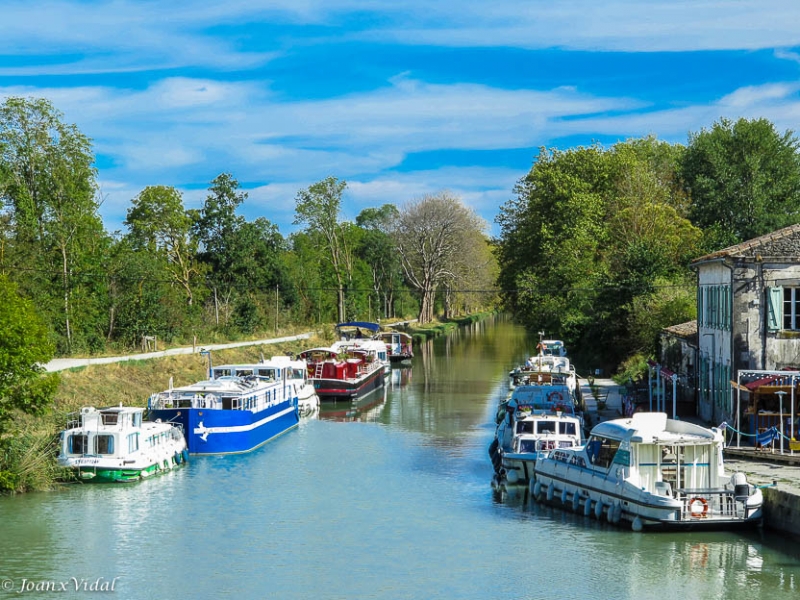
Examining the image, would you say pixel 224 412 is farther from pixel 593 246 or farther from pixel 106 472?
pixel 593 246

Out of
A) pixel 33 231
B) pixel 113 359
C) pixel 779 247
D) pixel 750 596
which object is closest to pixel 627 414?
pixel 779 247

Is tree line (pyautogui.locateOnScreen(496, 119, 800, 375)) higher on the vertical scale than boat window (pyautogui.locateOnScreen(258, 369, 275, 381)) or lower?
higher

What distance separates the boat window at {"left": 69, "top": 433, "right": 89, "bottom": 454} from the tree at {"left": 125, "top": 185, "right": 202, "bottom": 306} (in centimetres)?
4523

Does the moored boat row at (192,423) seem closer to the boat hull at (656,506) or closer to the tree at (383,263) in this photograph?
the boat hull at (656,506)

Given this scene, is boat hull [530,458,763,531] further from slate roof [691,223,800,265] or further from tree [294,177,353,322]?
tree [294,177,353,322]

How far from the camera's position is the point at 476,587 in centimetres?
2130

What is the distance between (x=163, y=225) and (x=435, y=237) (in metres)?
36.8

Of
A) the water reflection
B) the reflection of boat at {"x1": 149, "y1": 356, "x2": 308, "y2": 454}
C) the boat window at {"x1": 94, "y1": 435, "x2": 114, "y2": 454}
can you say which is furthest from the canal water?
the water reflection

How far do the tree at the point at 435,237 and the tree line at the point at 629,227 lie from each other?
21077 mm

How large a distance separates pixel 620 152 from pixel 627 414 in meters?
47.8

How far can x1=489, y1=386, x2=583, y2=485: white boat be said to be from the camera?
3011 centimetres

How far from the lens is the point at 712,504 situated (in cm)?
2377

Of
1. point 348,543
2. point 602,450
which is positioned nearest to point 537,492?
point 602,450

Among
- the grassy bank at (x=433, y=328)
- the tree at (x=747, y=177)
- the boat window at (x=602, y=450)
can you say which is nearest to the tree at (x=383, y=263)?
the grassy bank at (x=433, y=328)
